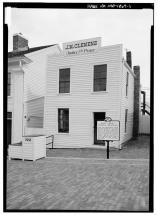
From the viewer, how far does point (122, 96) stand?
12.6 meters

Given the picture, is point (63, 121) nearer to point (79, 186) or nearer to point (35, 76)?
point (35, 76)

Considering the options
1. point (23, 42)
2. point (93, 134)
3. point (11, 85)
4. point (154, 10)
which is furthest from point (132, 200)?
point (23, 42)

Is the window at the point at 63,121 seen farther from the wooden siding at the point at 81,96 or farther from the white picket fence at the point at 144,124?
the white picket fence at the point at 144,124

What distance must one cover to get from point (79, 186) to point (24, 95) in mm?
9103

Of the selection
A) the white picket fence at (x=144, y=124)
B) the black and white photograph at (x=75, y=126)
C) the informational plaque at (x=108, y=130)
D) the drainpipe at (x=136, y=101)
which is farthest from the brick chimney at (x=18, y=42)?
the white picket fence at (x=144, y=124)

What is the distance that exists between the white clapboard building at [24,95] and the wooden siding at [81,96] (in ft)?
3.49

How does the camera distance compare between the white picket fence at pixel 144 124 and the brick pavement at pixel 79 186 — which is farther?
the white picket fence at pixel 144 124

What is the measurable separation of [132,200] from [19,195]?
257cm

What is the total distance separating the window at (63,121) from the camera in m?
13.7

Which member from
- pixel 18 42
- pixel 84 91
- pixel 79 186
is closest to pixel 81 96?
pixel 84 91

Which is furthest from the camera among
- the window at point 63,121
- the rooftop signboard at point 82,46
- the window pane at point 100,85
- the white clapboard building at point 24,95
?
the window at point 63,121

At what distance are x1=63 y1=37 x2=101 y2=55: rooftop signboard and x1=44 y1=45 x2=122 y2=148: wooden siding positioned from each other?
1.08 feet

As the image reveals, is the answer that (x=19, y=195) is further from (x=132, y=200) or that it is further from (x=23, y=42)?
(x=23, y=42)

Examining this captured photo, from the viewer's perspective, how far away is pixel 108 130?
9.12 metres
